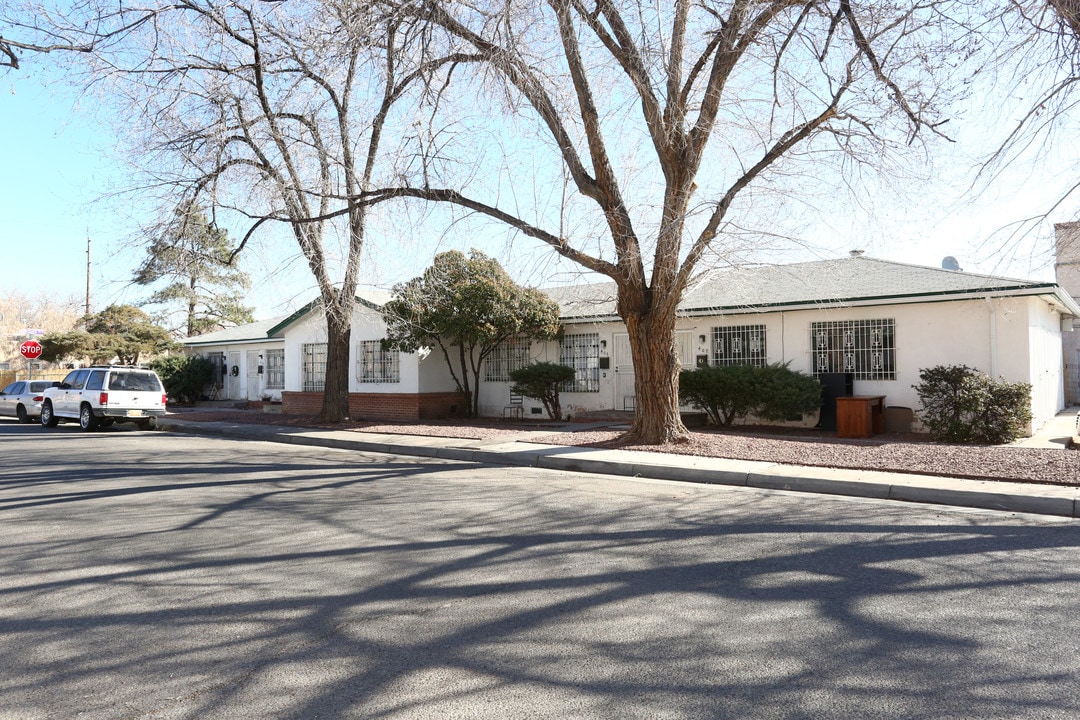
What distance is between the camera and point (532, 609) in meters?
5.05

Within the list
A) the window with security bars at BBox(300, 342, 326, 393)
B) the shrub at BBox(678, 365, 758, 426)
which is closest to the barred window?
the window with security bars at BBox(300, 342, 326, 393)

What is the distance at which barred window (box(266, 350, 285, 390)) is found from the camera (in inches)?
1129

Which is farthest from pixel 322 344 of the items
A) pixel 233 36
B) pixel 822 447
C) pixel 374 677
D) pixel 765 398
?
pixel 374 677

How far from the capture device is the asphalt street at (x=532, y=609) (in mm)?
3754

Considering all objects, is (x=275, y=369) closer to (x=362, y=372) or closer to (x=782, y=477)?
(x=362, y=372)

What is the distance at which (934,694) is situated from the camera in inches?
146

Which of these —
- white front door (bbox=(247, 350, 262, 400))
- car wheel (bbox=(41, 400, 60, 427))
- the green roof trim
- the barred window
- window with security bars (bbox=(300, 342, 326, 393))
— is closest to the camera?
the green roof trim

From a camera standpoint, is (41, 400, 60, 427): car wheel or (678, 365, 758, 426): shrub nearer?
(678, 365, 758, 426): shrub

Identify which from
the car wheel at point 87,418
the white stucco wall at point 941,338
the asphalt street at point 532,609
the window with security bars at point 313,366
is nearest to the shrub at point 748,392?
the white stucco wall at point 941,338

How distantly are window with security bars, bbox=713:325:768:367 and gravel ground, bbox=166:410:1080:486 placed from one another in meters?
1.89

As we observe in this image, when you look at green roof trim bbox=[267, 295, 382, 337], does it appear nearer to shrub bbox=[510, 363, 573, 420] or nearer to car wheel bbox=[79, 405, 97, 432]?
shrub bbox=[510, 363, 573, 420]

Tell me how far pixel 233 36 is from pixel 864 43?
11502 mm

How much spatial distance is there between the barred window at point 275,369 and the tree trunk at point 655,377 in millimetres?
18509

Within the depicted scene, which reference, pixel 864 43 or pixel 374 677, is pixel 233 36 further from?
pixel 374 677
